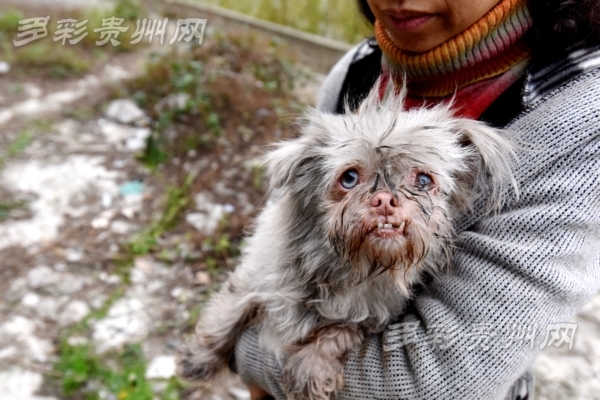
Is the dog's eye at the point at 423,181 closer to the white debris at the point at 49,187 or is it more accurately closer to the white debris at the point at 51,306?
the white debris at the point at 51,306

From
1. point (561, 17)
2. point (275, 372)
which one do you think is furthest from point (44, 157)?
point (561, 17)

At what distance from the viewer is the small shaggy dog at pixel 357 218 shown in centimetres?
143

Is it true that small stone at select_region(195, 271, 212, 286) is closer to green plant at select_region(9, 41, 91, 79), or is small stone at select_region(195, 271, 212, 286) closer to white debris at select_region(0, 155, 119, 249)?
white debris at select_region(0, 155, 119, 249)

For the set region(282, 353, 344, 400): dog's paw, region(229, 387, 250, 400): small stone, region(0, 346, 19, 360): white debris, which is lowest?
region(0, 346, 19, 360): white debris

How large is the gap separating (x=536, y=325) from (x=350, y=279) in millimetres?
549

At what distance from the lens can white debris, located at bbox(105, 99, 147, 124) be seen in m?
5.49

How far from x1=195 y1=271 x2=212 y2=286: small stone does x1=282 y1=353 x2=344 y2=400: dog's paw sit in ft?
7.12

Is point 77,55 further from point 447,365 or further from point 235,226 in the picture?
point 447,365

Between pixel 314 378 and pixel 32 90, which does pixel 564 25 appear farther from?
pixel 32 90

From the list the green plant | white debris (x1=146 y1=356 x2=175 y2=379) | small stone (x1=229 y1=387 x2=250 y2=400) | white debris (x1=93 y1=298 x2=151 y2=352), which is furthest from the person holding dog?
the green plant

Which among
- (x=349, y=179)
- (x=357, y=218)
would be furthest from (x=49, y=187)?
(x=357, y=218)

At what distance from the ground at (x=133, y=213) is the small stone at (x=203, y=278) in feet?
0.03

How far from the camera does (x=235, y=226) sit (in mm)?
4090

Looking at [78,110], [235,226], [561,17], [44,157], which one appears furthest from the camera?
[78,110]
